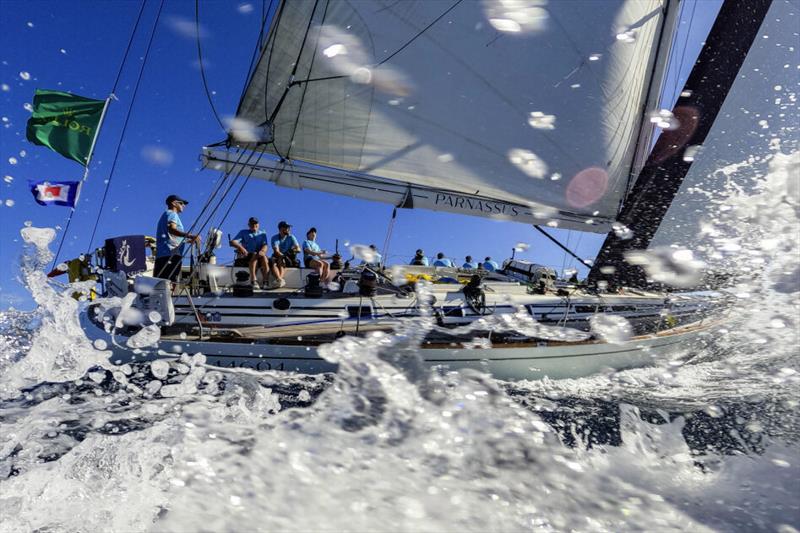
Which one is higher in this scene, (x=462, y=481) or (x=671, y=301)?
(x=671, y=301)

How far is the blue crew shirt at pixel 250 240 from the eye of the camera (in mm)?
6199

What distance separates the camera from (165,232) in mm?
5480

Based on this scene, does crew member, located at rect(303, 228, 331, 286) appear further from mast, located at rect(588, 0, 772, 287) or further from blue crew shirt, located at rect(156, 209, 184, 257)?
mast, located at rect(588, 0, 772, 287)

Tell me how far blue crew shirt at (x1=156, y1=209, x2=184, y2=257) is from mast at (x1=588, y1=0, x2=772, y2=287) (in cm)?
558

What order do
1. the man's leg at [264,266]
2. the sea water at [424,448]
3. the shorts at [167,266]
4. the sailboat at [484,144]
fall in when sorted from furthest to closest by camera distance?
the man's leg at [264,266], the sailboat at [484,144], the shorts at [167,266], the sea water at [424,448]

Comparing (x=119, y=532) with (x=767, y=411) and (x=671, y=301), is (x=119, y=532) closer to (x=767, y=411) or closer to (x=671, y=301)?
(x=767, y=411)

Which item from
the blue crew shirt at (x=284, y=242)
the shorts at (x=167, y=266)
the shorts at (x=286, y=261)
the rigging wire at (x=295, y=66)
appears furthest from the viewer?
the blue crew shirt at (x=284, y=242)

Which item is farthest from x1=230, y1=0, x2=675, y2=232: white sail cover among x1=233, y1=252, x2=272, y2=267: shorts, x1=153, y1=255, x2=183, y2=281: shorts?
x1=153, y1=255, x2=183, y2=281: shorts

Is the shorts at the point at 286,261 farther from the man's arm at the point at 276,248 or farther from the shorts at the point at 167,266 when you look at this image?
the shorts at the point at 167,266

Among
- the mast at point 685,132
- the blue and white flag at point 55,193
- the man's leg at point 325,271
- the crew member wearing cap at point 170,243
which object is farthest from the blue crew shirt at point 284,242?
the mast at point 685,132

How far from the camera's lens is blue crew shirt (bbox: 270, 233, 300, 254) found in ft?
22.1

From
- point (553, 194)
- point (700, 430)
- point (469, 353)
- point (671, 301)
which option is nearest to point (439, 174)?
point (553, 194)

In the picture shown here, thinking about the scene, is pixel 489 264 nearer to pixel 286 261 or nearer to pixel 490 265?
pixel 490 265

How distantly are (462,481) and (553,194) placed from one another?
6423mm
